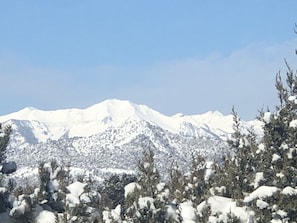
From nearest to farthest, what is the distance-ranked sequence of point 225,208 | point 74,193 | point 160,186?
point 160,186 < point 225,208 < point 74,193

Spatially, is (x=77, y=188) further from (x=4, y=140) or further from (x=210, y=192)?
Answer: (x=210, y=192)

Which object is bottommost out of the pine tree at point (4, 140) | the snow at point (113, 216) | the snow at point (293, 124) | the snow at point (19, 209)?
the snow at point (113, 216)

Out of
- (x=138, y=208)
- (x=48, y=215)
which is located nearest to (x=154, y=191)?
(x=138, y=208)

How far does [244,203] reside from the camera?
22.1 meters

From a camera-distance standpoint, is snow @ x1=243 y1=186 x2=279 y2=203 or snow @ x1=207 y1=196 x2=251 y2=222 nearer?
snow @ x1=243 y1=186 x2=279 y2=203

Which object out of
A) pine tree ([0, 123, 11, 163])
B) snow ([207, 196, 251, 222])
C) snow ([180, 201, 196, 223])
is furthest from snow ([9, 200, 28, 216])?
snow ([207, 196, 251, 222])

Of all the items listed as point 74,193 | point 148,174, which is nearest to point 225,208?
point 148,174

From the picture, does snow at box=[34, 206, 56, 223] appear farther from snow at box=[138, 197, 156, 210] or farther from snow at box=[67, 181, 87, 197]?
snow at box=[138, 197, 156, 210]

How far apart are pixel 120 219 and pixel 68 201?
2.34 meters

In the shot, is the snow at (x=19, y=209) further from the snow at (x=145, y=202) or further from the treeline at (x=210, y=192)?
the snow at (x=145, y=202)

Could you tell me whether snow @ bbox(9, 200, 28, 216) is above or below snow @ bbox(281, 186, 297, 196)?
above

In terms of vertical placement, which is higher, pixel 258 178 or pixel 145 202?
pixel 258 178

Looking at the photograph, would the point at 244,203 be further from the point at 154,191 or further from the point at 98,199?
the point at 98,199

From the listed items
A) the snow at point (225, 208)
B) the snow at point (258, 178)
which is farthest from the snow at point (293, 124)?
the snow at point (225, 208)
